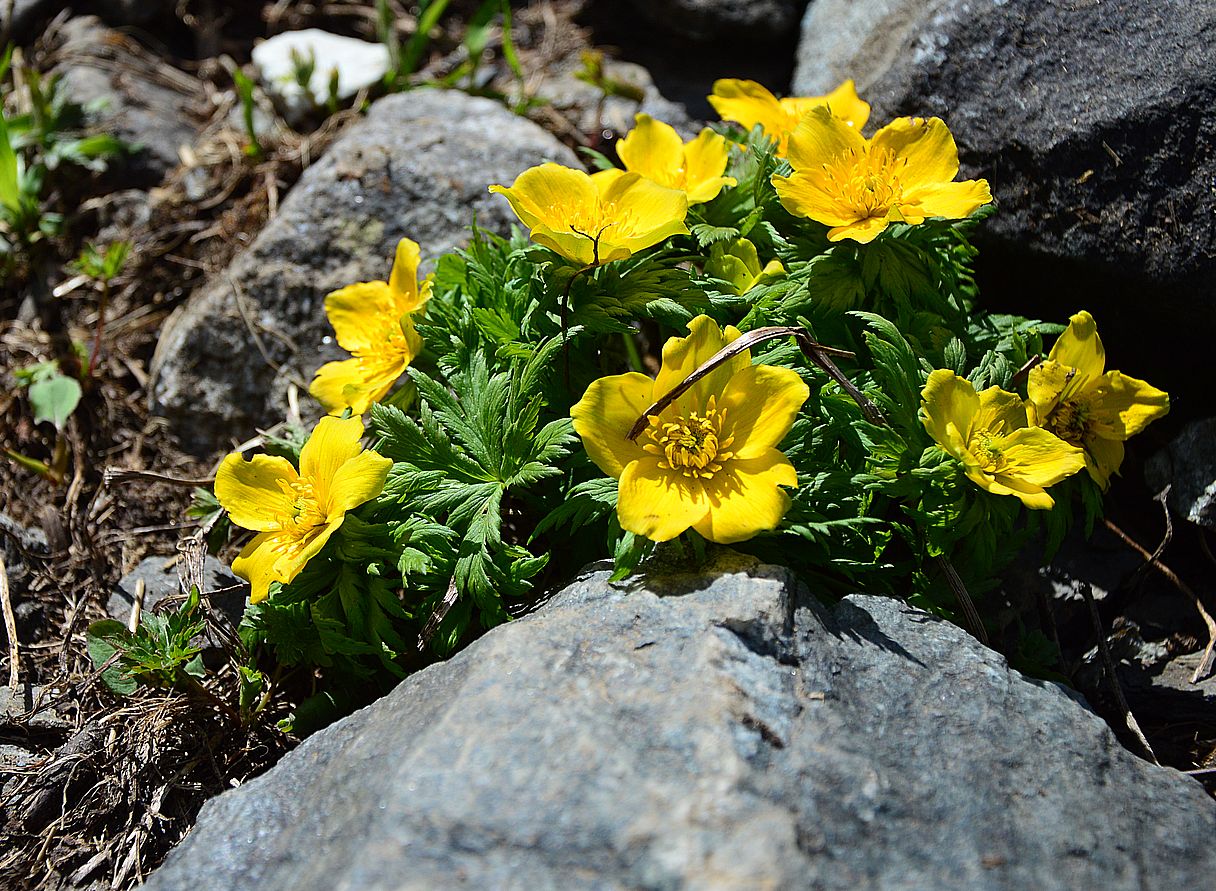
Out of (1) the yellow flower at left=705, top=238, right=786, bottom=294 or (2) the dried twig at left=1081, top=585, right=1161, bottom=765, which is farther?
(1) the yellow flower at left=705, top=238, right=786, bottom=294

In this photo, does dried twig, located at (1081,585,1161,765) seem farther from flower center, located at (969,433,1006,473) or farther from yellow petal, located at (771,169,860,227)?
yellow petal, located at (771,169,860,227)

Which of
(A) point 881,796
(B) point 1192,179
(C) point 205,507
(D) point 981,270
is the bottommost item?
(C) point 205,507

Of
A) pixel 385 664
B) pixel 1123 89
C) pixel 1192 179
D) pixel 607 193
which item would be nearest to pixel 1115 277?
pixel 1192 179

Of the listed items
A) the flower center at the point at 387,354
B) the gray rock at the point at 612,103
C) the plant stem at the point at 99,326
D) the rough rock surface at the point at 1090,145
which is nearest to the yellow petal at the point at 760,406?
the flower center at the point at 387,354

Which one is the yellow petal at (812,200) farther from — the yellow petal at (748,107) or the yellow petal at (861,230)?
the yellow petal at (748,107)

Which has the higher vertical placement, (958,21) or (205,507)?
(958,21)

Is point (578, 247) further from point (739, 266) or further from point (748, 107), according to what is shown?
point (748, 107)

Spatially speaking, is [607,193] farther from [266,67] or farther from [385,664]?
[266,67]

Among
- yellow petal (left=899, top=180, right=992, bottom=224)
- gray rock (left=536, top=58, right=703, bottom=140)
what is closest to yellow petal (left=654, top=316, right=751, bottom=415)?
yellow petal (left=899, top=180, right=992, bottom=224)
